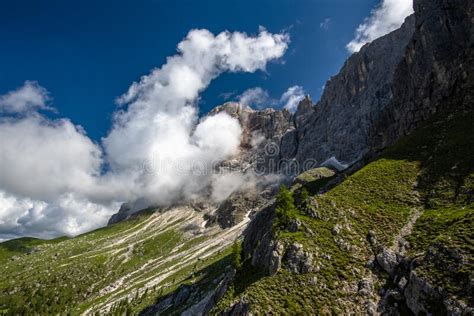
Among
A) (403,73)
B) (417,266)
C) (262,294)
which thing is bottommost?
(417,266)

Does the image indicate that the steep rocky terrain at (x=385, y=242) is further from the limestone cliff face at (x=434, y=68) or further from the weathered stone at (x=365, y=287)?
the limestone cliff face at (x=434, y=68)

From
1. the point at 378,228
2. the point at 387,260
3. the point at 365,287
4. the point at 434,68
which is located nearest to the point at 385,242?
the point at 378,228

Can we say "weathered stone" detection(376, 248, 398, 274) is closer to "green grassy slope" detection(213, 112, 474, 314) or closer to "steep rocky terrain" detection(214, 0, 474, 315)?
"steep rocky terrain" detection(214, 0, 474, 315)

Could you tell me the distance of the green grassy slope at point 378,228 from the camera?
4572 cm

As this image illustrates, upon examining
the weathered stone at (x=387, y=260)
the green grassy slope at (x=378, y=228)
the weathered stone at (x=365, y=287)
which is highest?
the green grassy slope at (x=378, y=228)

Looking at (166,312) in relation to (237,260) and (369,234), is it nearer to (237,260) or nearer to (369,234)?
(237,260)

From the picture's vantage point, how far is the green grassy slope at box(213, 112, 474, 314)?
45.7 m

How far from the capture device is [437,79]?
398ft

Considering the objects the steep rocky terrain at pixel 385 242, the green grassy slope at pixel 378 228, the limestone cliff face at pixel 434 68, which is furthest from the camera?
the limestone cliff face at pixel 434 68

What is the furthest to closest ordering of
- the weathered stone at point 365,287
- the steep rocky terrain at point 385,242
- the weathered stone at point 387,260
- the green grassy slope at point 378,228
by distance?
the weathered stone at point 387,260
the weathered stone at point 365,287
the green grassy slope at point 378,228
the steep rocky terrain at point 385,242

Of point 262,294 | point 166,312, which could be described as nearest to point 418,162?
point 262,294

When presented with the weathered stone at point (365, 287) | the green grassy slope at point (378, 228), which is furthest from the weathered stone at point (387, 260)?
the weathered stone at point (365, 287)

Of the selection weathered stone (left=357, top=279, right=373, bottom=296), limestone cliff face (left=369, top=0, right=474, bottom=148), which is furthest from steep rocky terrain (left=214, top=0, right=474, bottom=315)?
limestone cliff face (left=369, top=0, right=474, bottom=148)

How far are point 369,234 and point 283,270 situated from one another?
60.7ft
